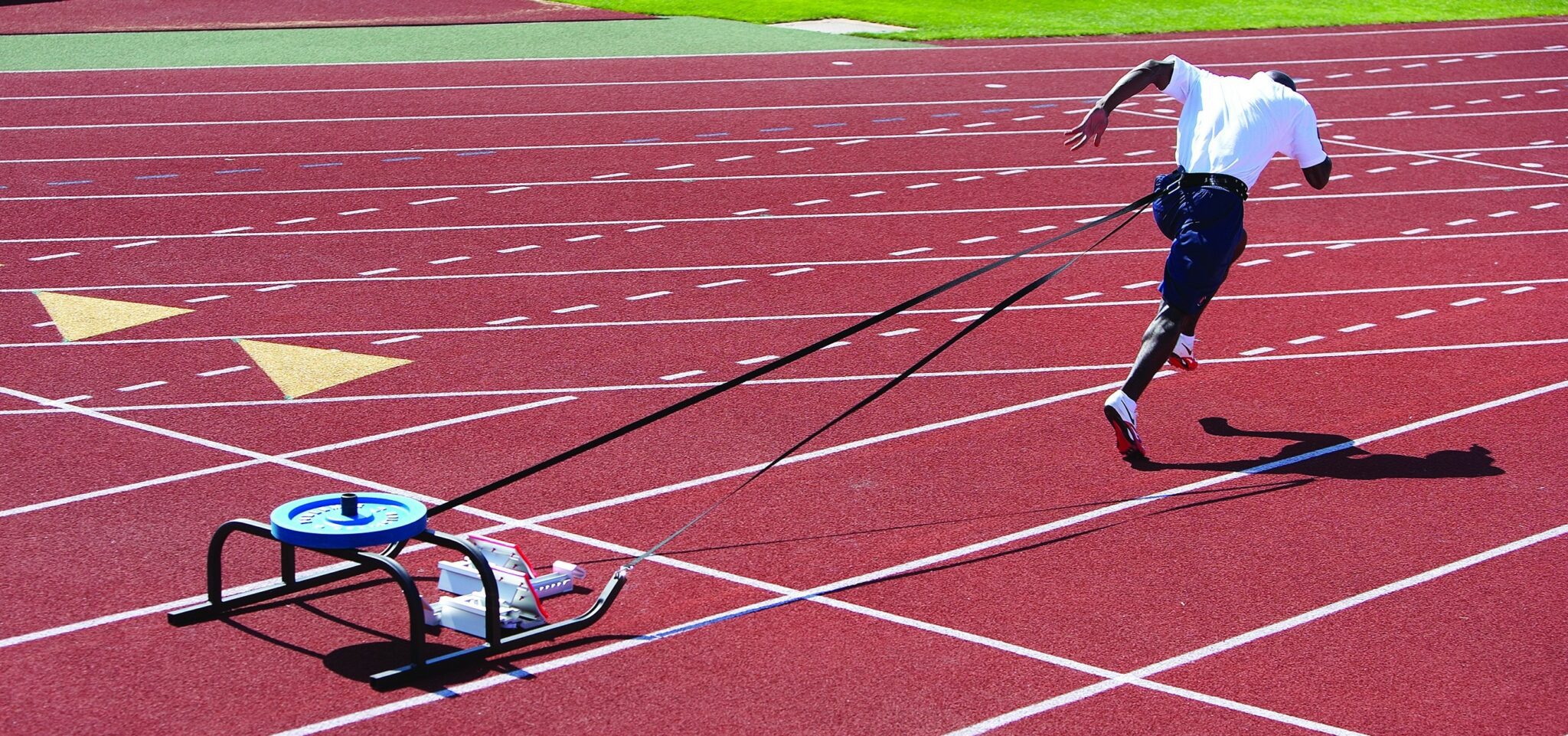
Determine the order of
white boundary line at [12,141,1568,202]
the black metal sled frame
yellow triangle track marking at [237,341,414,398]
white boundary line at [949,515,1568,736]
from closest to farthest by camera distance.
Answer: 1. white boundary line at [949,515,1568,736]
2. the black metal sled frame
3. yellow triangle track marking at [237,341,414,398]
4. white boundary line at [12,141,1568,202]

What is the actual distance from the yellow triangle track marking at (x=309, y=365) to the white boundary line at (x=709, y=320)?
253mm

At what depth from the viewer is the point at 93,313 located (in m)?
9.77

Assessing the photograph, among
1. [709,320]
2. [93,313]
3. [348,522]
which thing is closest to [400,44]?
[93,313]

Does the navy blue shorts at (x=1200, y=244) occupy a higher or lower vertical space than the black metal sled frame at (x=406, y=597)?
higher

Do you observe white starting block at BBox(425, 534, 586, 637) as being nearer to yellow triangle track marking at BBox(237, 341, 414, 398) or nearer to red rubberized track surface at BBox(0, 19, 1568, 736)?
red rubberized track surface at BBox(0, 19, 1568, 736)

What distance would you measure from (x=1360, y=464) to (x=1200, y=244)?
1212mm

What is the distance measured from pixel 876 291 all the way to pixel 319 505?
5.27 metres

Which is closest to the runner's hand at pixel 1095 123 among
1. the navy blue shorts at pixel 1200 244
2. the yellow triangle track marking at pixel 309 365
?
the navy blue shorts at pixel 1200 244

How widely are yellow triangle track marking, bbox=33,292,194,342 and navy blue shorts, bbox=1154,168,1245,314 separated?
19.1 feet

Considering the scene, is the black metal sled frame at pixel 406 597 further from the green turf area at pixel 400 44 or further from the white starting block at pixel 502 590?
the green turf area at pixel 400 44

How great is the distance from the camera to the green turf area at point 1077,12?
21562 millimetres

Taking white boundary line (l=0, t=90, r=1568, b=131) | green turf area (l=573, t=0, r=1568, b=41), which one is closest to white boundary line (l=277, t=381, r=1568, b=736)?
white boundary line (l=0, t=90, r=1568, b=131)

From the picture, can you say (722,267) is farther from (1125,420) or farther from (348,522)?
(348,522)

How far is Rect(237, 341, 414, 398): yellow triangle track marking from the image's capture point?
848 centimetres
